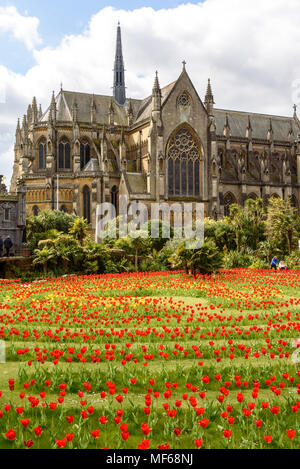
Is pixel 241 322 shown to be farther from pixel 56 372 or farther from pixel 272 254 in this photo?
pixel 272 254

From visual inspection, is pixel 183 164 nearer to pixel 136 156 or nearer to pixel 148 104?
pixel 136 156

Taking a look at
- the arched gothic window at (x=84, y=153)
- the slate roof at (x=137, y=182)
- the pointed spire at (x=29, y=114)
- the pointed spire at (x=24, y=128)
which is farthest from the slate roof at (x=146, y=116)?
the slate roof at (x=137, y=182)

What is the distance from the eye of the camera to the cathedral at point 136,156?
161ft

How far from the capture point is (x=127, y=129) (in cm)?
5531

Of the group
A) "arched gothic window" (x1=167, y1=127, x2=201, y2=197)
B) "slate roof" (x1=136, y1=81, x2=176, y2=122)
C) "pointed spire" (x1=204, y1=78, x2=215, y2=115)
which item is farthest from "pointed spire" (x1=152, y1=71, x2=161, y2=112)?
"pointed spire" (x1=204, y1=78, x2=215, y2=115)

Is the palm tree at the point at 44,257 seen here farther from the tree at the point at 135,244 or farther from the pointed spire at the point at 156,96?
the pointed spire at the point at 156,96

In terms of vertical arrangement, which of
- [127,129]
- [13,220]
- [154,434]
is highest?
[127,129]

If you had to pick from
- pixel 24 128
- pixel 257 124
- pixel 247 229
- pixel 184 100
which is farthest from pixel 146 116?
pixel 247 229

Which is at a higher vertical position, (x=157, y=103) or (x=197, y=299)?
(x=157, y=103)

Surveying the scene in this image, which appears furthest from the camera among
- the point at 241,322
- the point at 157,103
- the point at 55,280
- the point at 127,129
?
the point at 127,129

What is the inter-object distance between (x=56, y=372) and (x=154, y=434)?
2.06 metres

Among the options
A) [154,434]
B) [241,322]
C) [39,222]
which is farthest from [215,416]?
[39,222]

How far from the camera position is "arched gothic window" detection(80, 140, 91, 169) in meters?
53.1
